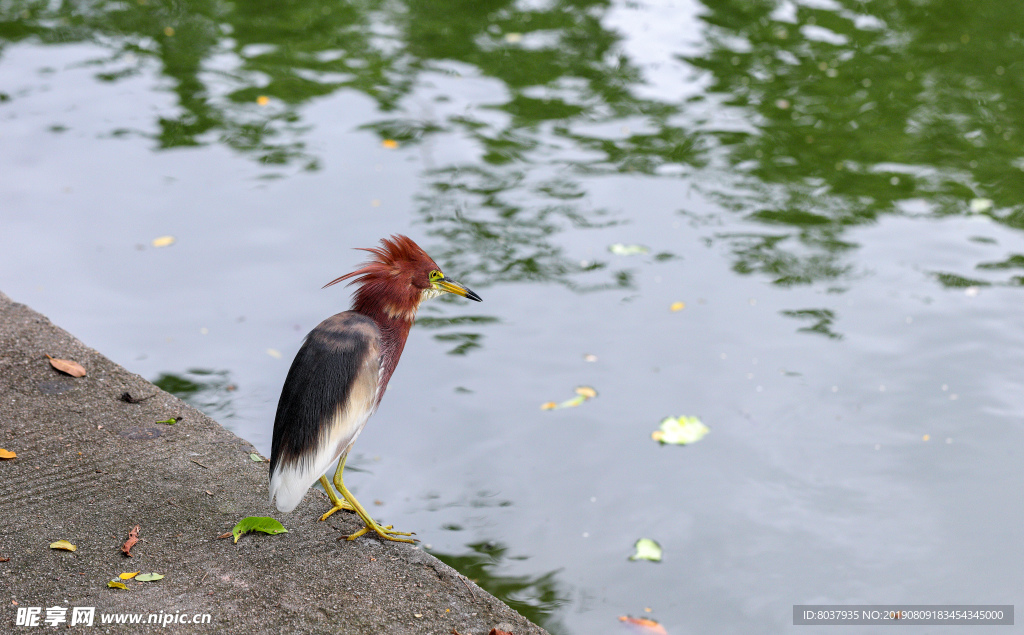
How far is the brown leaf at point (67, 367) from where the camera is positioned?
3.60m

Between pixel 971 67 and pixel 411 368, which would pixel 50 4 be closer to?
pixel 411 368

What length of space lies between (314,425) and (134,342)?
253cm

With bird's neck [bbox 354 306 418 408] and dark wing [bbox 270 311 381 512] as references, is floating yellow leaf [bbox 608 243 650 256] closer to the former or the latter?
bird's neck [bbox 354 306 418 408]

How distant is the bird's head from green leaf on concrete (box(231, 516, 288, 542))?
0.79 metres

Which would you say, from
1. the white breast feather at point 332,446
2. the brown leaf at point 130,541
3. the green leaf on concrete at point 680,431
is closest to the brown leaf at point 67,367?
the brown leaf at point 130,541

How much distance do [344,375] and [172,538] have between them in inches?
32.3

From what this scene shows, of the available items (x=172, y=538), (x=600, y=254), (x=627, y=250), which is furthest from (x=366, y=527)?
(x=627, y=250)

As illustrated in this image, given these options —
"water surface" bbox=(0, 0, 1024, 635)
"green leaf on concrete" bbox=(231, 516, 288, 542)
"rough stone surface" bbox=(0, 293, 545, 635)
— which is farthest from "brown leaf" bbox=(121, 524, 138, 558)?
"water surface" bbox=(0, 0, 1024, 635)

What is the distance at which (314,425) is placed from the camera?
110 inches

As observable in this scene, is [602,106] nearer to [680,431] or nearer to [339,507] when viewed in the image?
[680,431]

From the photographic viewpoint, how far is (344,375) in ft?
9.27

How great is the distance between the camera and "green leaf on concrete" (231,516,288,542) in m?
2.95

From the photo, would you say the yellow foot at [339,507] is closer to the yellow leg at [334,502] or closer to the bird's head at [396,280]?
the yellow leg at [334,502]

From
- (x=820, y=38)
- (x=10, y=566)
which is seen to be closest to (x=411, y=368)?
(x=10, y=566)
